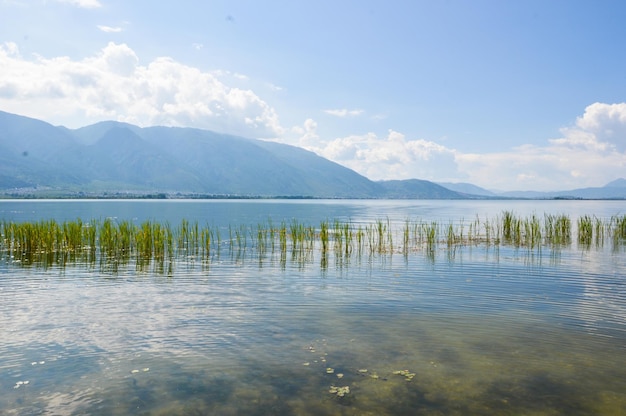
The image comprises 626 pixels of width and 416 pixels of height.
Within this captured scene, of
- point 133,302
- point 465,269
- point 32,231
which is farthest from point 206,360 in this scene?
point 32,231

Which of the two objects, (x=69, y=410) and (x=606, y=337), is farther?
(x=606, y=337)

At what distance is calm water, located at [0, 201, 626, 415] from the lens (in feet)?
33.1

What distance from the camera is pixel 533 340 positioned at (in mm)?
14188

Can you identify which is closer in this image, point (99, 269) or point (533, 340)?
point (533, 340)

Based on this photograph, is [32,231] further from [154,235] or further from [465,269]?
[465,269]

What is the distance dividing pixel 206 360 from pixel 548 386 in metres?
8.56

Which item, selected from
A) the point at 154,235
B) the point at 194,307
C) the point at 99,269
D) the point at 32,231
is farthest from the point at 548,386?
the point at 32,231

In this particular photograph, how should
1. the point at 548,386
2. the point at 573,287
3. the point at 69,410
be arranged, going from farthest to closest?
1. the point at 573,287
2. the point at 548,386
3. the point at 69,410

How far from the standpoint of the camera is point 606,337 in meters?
14.4

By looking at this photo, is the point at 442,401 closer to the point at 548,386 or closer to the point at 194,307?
the point at 548,386

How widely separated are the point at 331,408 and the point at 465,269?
20.3 meters

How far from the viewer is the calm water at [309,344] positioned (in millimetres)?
10086

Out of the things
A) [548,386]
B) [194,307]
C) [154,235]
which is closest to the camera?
[548,386]

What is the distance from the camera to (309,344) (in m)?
13.7
